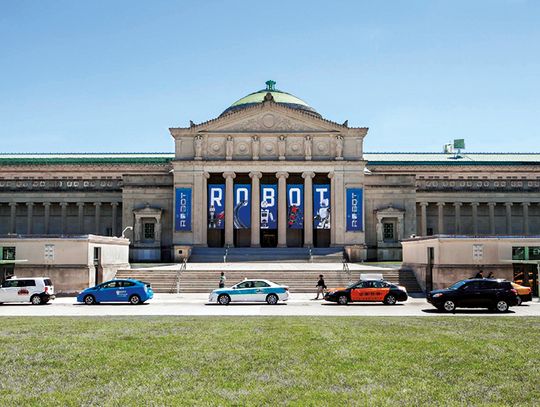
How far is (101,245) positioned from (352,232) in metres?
32.1

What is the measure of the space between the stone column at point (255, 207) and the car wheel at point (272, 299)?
3439cm

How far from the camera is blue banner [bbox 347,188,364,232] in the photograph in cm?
6944

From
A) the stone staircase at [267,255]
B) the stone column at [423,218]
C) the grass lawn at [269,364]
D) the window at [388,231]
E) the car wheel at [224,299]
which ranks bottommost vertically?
the car wheel at [224,299]

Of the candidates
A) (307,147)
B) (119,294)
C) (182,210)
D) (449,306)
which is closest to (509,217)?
(307,147)

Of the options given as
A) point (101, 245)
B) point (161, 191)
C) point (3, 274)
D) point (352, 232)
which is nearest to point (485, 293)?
point (101, 245)

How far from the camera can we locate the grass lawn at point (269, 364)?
1148cm

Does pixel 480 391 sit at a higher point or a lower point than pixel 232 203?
lower

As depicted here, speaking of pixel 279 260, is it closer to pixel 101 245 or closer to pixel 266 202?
pixel 266 202

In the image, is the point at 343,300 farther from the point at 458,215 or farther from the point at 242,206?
the point at 458,215

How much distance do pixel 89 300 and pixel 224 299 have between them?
8.12 m

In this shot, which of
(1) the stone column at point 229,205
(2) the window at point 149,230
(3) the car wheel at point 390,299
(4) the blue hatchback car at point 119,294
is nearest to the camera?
(3) the car wheel at point 390,299

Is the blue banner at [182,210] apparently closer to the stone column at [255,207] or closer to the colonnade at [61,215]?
the stone column at [255,207]

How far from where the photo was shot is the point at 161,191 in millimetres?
73438

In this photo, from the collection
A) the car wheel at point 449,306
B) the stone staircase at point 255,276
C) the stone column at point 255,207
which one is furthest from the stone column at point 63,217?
the car wheel at point 449,306
